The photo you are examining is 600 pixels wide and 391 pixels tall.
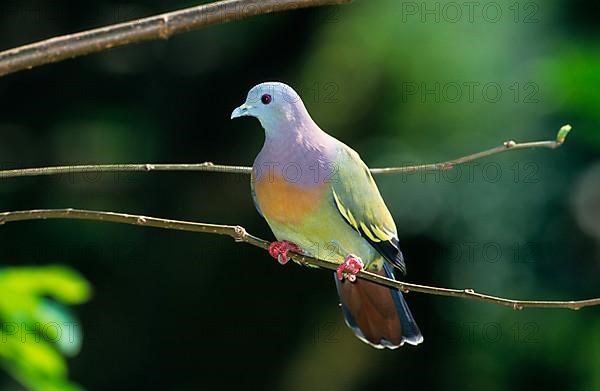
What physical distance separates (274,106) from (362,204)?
404mm

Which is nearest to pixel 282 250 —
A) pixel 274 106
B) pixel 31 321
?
pixel 274 106

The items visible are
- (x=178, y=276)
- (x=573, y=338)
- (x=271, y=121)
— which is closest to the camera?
(x=271, y=121)

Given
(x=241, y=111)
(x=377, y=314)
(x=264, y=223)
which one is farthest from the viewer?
(x=264, y=223)

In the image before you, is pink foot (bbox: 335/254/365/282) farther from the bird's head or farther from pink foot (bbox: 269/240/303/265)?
the bird's head

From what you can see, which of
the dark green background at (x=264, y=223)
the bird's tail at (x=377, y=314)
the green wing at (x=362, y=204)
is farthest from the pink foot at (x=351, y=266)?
the dark green background at (x=264, y=223)

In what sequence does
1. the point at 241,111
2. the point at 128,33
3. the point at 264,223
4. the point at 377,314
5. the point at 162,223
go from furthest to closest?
1. the point at 264,223
2. the point at 377,314
3. the point at 241,111
4. the point at 162,223
5. the point at 128,33

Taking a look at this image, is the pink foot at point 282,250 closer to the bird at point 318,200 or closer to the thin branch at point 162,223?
the bird at point 318,200

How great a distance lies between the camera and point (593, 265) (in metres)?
4.84

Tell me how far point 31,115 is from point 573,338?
3215 mm

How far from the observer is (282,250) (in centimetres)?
266

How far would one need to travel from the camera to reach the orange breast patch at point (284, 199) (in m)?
2.58

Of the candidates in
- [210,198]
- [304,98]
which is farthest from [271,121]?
[210,198]

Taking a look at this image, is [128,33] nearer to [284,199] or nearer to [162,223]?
[162,223]

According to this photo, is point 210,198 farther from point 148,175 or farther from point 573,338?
point 573,338
